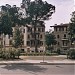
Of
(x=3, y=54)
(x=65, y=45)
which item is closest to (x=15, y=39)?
(x=65, y=45)

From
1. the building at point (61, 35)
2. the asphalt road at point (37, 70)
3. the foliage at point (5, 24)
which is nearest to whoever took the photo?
the asphalt road at point (37, 70)

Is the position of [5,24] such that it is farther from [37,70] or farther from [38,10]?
[38,10]

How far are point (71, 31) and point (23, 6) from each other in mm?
19667

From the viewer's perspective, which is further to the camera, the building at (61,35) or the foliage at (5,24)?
the building at (61,35)

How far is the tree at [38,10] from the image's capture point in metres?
52.0

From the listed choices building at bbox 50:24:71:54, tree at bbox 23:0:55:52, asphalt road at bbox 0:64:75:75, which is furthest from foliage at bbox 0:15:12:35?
building at bbox 50:24:71:54

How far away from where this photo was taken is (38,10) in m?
52.0

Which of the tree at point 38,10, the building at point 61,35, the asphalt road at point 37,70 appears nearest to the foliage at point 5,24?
the asphalt road at point 37,70

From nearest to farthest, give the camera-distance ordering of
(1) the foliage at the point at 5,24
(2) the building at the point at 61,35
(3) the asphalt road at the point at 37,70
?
1. (3) the asphalt road at the point at 37,70
2. (1) the foliage at the point at 5,24
3. (2) the building at the point at 61,35

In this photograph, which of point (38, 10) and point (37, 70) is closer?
point (37, 70)

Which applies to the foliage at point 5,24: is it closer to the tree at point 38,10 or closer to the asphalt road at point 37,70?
the asphalt road at point 37,70

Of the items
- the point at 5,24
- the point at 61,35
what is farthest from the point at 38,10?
the point at 61,35

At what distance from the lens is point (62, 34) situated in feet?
273

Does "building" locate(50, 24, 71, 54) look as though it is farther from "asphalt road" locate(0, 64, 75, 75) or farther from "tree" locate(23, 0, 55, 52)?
"asphalt road" locate(0, 64, 75, 75)
